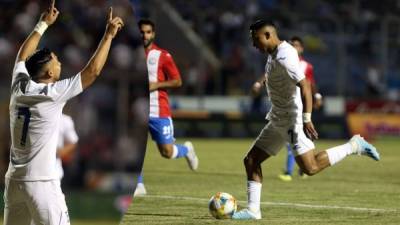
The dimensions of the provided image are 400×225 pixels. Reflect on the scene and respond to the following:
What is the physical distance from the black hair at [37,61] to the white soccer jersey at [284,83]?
3100mm

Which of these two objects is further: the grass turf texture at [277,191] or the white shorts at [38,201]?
the grass turf texture at [277,191]

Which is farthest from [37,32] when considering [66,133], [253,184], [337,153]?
[337,153]

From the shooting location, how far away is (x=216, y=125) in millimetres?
27047

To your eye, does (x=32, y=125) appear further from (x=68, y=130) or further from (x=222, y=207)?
(x=222, y=207)

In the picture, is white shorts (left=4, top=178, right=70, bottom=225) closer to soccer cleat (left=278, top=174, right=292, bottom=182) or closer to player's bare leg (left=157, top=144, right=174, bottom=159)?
player's bare leg (left=157, top=144, right=174, bottom=159)

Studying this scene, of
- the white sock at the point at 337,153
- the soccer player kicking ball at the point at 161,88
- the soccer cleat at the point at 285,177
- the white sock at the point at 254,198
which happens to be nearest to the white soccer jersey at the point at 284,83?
the white sock at the point at 337,153

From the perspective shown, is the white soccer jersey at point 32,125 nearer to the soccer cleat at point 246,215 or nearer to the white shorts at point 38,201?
the white shorts at point 38,201

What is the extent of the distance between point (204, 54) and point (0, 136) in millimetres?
20205

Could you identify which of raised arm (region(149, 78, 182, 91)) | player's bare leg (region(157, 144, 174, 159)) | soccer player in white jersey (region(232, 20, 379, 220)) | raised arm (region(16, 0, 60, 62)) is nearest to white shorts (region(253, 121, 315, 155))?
soccer player in white jersey (region(232, 20, 379, 220))

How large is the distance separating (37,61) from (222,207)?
133 inches

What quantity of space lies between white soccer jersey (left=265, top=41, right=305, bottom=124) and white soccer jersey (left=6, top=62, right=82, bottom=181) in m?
3.11

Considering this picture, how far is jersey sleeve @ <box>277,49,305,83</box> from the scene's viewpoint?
923cm

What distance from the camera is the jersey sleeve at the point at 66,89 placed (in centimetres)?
654

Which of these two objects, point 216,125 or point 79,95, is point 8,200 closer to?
point 79,95
